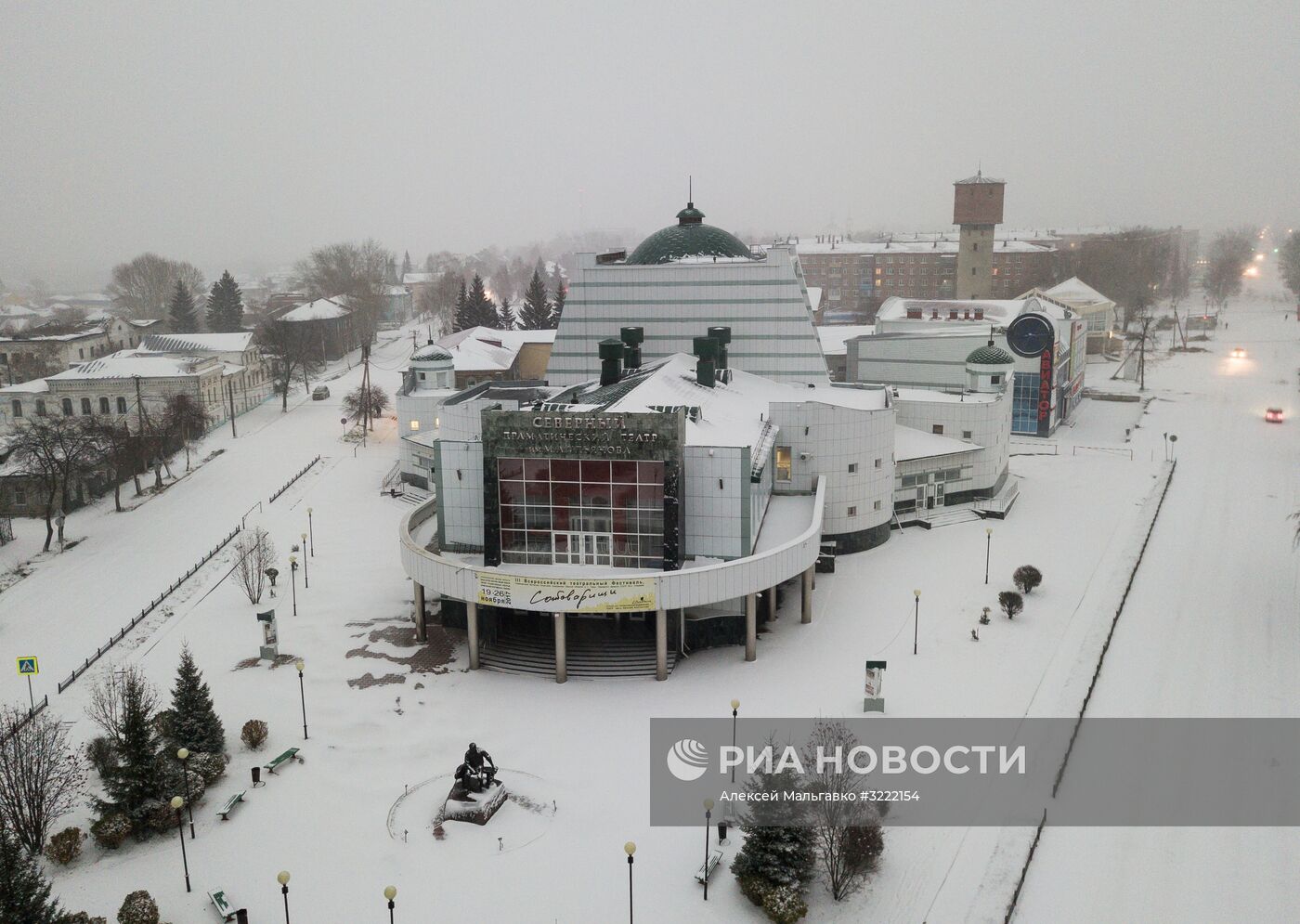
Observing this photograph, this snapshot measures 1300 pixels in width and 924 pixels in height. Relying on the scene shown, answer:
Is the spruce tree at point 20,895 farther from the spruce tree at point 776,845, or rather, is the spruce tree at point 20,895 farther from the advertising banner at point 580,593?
the advertising banner at point 580,593

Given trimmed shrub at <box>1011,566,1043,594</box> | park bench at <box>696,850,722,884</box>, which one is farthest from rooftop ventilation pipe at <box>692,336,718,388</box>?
park bench at <box>696,850,722,884</box>

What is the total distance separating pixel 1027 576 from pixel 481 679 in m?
26.5

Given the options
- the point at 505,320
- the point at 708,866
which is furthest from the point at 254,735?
the point at 505,320

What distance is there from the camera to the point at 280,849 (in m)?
29.4

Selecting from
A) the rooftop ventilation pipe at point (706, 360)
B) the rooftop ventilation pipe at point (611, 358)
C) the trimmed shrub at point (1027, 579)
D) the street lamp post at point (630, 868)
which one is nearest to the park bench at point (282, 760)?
the street lamp post at point (630, 868)

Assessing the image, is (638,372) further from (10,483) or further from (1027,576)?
(10,483)

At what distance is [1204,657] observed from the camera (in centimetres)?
4066

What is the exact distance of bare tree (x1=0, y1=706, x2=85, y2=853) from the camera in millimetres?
28828

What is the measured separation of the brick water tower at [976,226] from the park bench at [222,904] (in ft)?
426

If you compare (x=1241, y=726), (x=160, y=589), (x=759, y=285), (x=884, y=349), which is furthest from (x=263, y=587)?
(x=884, y=349)

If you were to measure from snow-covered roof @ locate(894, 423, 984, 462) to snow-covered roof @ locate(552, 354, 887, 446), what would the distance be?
3214 millimetres

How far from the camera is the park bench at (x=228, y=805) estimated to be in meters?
31.0

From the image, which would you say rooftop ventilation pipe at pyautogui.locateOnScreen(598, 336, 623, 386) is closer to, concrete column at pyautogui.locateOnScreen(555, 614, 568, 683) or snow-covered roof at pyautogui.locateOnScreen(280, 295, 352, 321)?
concrete column at pyautogui.locateOnScreen(555, 614, 568, 683)

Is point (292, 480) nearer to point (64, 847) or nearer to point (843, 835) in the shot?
point (64, 847)
